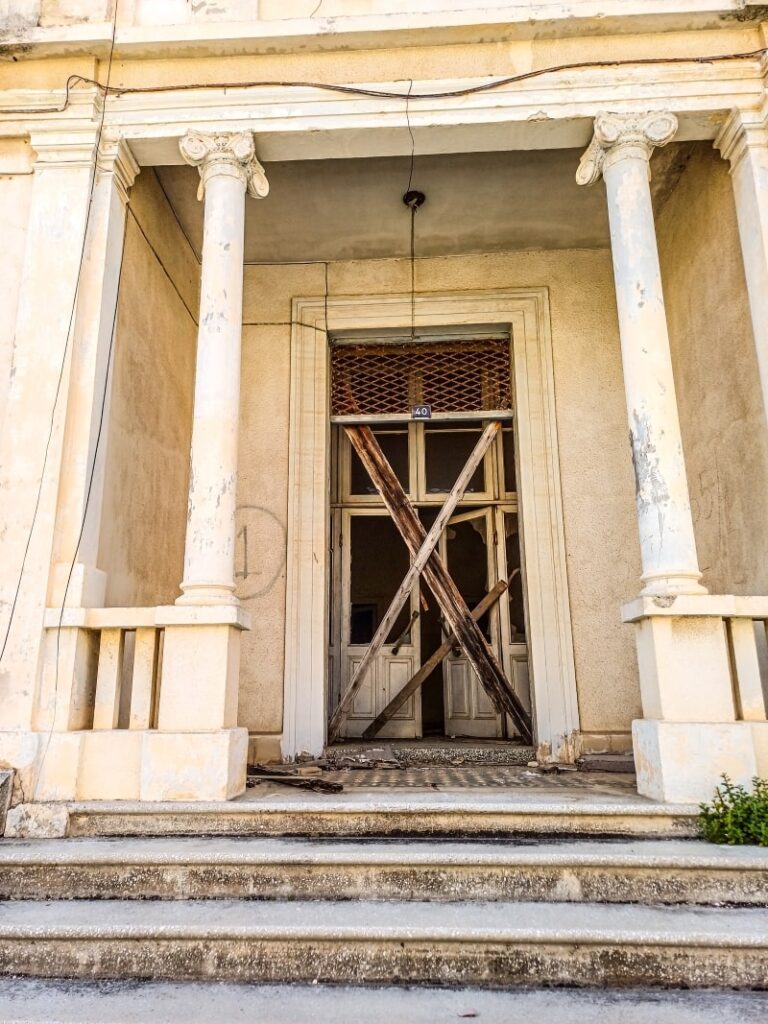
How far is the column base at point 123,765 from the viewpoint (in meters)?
3.59

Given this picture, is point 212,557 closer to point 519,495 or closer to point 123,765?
point 123,765

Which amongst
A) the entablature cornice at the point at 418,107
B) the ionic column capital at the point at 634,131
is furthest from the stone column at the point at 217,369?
the ionic column capital at the point at 634,131

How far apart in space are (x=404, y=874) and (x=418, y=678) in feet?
13.1

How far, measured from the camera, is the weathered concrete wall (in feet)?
14.3

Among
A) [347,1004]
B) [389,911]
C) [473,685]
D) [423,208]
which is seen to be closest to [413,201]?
[423,208]

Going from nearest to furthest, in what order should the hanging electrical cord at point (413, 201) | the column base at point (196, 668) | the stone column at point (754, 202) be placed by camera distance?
the column base at point (196, 668) < the stone column at point (754, 202) < the hanging electrical cord at point (413, 201)

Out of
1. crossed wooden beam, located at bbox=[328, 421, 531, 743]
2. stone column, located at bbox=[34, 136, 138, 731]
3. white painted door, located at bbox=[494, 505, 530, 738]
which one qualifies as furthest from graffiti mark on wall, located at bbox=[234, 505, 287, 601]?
white painted door, located at bbox=[494, 505, 530, 738]

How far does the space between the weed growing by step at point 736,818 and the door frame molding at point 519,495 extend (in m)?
2.19

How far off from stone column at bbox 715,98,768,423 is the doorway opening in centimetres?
250

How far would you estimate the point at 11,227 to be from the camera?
4496mm

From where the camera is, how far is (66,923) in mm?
2525

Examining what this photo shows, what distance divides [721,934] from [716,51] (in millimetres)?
4918

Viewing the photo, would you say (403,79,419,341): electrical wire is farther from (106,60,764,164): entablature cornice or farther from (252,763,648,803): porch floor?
(252,763,648,803): porch floor

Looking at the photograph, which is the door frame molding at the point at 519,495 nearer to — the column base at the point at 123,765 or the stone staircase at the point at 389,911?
the column base at the point at 123,765
